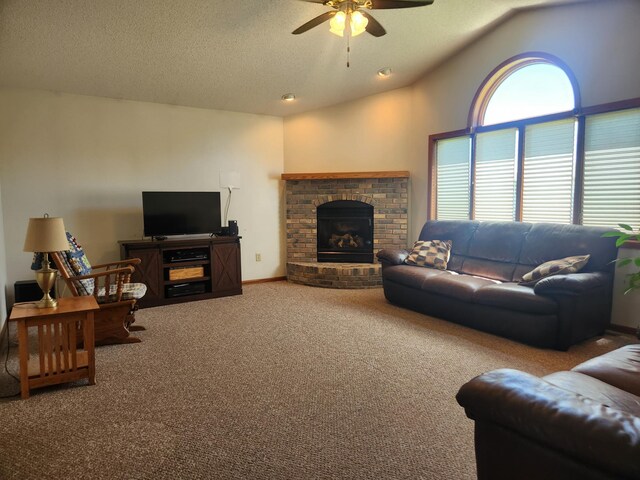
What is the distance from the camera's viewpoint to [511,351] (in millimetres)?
3279

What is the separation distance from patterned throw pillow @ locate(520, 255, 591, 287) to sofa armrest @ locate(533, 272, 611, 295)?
131 millimetres

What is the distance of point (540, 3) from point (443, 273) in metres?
2.92

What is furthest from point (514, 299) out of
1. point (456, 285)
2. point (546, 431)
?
point (546, 431)

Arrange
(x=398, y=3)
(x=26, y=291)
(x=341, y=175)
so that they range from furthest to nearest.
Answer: (x=341, y=175)
(x=26, y=291)
(x=398, y=3)

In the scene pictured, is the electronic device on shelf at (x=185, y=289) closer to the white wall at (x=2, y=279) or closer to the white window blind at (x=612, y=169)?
the white wall at (x=2, y=279)

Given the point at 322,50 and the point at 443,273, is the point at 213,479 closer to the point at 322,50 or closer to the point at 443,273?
the point at 443,273

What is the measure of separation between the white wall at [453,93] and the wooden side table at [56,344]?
4191 millimetres

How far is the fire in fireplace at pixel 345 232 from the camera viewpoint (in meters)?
6.08

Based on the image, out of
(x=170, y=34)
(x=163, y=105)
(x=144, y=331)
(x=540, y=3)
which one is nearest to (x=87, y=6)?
(x=170, y=34)

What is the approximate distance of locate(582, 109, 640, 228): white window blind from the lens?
3.63 m

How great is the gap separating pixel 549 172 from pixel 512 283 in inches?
52.5

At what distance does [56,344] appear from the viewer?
106 inches

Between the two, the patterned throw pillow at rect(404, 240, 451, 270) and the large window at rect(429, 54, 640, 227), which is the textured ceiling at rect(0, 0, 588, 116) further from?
the patterned throw pillow at rect(404, 240, 451, 270)

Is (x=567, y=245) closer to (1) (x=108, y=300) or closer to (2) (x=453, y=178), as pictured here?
(2) (x=453, y=178)
